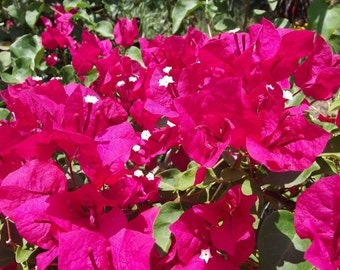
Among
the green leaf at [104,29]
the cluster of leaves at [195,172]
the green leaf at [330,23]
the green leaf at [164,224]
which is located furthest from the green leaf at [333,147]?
the green leaf at [104,29]

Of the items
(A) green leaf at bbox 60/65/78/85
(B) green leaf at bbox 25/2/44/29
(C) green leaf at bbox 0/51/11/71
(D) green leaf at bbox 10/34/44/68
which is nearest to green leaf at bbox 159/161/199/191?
(A) green leaf at bbox 60/65/78/85

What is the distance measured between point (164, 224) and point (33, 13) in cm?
133

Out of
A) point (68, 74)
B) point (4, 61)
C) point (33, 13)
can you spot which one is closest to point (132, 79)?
point (68, 74)

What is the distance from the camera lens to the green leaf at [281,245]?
541 mm

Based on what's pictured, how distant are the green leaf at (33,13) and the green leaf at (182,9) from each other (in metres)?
0.56

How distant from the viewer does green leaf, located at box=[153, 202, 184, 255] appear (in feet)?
1.96

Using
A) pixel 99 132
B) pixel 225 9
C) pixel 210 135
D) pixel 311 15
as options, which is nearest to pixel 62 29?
pixel 225 9

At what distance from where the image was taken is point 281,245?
0.56m

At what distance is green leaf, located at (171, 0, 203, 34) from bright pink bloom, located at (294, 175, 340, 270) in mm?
952

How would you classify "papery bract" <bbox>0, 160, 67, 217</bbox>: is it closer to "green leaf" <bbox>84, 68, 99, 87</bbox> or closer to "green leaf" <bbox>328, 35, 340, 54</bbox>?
"green leaf" <bbox>84, 68, 99, 87</bbox>

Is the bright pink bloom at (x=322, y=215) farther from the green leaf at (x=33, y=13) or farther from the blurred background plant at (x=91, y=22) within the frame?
the green leaf at (x=33, y=13)

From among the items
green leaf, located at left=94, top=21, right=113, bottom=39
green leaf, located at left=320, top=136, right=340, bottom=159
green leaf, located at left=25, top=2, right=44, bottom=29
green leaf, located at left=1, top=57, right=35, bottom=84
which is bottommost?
green leaf, located at left=94, top=21, right=113, bottom=39

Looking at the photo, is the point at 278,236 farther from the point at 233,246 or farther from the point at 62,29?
the point at 62,29

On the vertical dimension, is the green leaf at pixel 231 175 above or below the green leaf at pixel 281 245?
above
